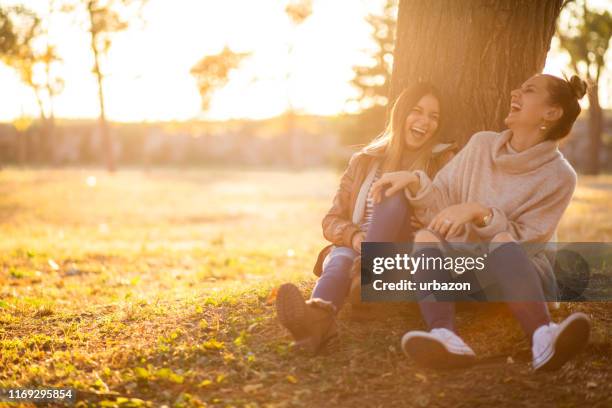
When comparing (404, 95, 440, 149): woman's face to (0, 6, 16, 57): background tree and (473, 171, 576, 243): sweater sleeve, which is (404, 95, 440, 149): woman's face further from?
(0, 6, 16, 57): background tree

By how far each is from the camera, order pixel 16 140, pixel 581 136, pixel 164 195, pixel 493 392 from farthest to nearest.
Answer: pixel 16 140
pixel 581 136
pixel 164 195
pixel 493 392

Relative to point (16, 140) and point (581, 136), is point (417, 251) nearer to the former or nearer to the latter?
point (581, 136)

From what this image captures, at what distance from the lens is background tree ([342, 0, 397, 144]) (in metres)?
23.6

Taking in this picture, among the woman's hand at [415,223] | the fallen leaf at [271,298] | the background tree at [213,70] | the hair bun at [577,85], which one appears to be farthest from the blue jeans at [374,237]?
the background tree at [213,70]

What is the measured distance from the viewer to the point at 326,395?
123 inches

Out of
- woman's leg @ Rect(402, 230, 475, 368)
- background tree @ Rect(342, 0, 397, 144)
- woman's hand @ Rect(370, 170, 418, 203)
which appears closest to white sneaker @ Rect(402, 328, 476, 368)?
woman's leg @ Rect(402, 230, 475, 368)

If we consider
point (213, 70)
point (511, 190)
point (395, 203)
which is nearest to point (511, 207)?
point (511, 190)

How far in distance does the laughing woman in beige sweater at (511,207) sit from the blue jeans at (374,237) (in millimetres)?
96

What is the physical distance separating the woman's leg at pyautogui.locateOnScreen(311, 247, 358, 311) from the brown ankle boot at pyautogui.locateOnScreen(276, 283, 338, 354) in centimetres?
11

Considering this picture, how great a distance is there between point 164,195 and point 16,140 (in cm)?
2776

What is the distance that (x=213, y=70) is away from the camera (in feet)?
142

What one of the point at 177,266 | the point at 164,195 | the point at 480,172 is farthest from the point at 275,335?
the point at 164,195

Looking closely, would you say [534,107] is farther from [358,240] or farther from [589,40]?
[589,40]

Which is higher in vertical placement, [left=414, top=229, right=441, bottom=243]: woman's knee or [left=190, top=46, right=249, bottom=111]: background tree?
[left=190, top=46, right=249, bottom=111]: background tree
